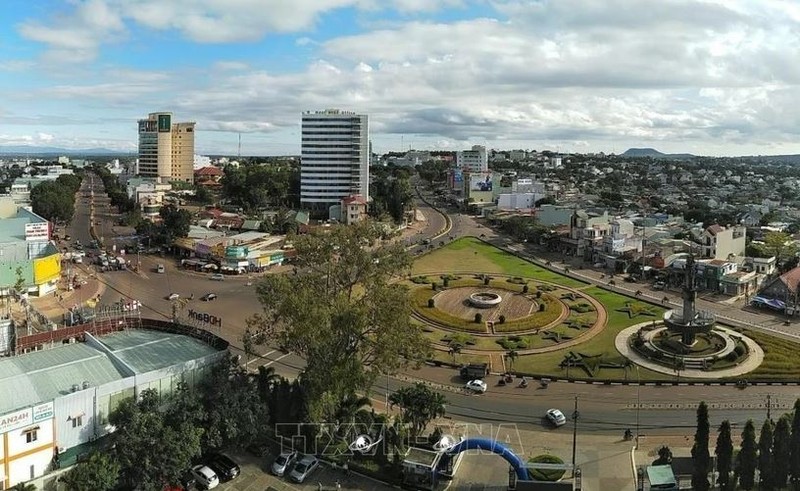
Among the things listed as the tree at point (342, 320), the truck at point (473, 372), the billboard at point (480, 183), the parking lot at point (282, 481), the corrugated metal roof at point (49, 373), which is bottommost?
the parking lot at point (282, 481)

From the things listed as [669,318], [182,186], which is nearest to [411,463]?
[669,318]

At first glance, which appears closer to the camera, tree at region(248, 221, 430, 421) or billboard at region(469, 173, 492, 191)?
tree at region(248, 221, 430, 421)

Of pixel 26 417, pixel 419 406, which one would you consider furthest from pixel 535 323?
pixel 26 417

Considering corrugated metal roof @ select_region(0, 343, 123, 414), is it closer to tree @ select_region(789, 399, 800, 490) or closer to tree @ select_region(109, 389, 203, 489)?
tree @ select_region(109, 389, 203, 489)

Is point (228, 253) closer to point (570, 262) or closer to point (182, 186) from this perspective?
point (570, 262)

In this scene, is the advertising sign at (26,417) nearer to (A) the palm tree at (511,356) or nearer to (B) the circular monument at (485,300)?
(A) the palm tree at (511,356)

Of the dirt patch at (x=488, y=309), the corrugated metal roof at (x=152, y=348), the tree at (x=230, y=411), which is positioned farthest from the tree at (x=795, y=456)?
the dirt patch at (x=488, y=309)

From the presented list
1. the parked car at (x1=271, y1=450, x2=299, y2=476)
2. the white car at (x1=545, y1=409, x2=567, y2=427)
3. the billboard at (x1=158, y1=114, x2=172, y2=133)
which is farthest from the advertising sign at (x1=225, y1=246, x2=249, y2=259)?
the billboard at (x1=158, y1=114, x2=172, y2=133)
